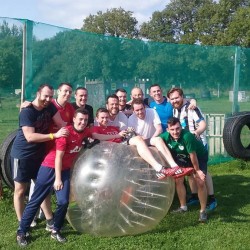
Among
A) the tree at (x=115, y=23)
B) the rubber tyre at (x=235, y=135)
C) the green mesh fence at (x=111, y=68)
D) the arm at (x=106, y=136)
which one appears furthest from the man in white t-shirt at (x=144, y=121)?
the tree at (x=115, y=23)

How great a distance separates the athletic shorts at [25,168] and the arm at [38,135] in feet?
1.05

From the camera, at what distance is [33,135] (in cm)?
475

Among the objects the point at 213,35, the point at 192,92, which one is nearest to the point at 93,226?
the point at 192,92

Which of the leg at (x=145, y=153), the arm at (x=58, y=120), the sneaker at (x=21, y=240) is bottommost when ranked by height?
the sneaker at (x=21, y=240)

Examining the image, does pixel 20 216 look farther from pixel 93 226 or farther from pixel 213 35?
pixel 213 35

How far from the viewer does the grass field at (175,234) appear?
16.0 feet

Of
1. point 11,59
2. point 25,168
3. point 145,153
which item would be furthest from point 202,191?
point 11,59

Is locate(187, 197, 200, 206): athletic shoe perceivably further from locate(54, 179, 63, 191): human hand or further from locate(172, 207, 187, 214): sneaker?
locate(54, 179, 63, 191): human hand

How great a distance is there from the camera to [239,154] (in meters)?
9.20

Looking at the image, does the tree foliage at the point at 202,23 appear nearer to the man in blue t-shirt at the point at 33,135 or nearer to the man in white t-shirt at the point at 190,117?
the man in white t-shirt at the point at 190,117

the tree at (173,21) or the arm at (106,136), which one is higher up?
the tree at (173,21)

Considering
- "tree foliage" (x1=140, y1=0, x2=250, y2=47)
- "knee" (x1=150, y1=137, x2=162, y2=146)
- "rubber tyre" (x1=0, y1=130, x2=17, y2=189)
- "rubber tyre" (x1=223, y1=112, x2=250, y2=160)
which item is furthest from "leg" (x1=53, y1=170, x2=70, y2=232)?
"tree foliage" (x1=140, y1=0, x2=250, y2=47)

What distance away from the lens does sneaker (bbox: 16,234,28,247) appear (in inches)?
192

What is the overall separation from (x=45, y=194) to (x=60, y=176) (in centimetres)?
32
